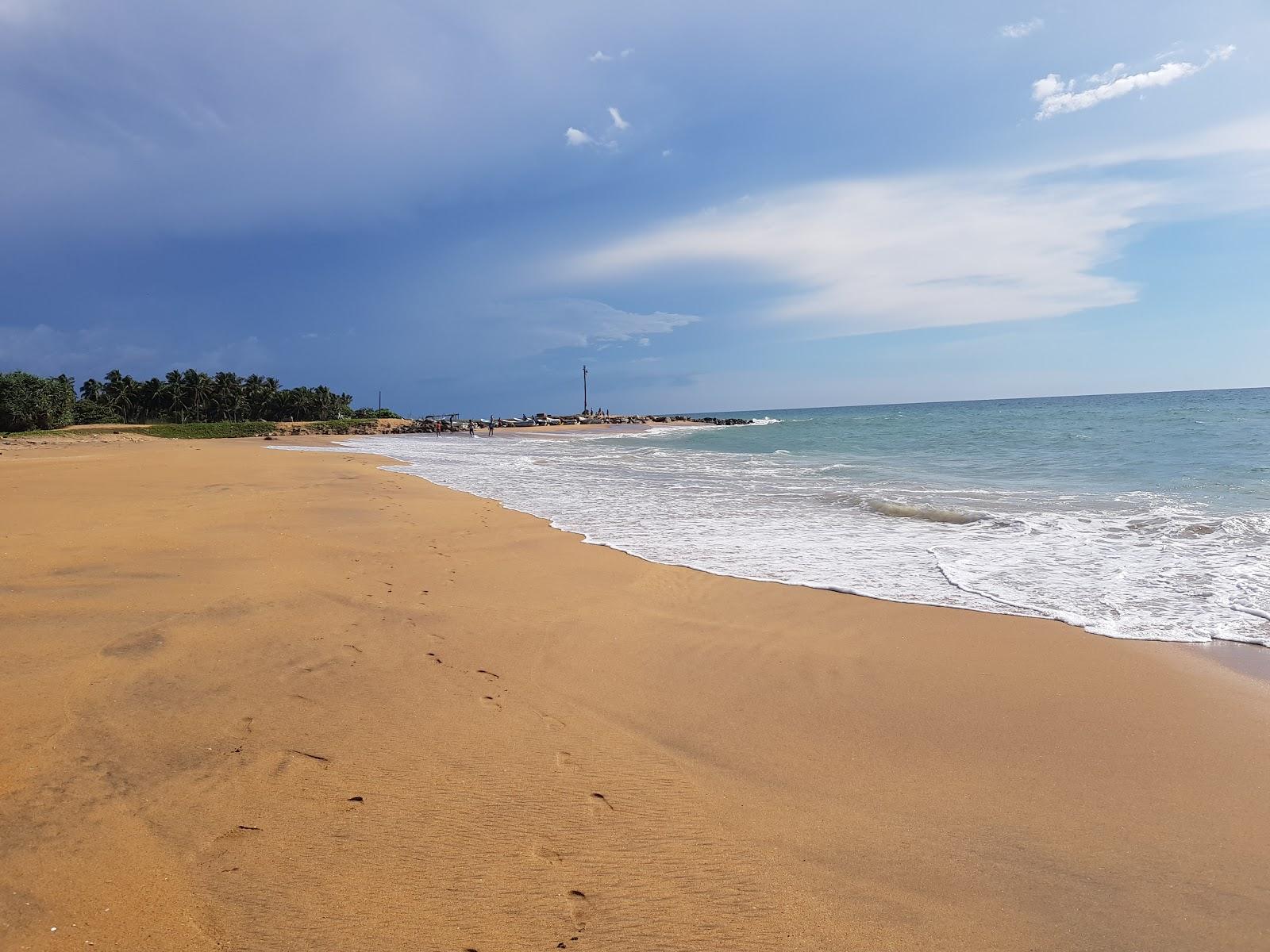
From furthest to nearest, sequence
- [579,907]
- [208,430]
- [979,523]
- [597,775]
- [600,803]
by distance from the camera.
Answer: [208,430] < [979,523] < [597,775] < [600,803] < [579,907]

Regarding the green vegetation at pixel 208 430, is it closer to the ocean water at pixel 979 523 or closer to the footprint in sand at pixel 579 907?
the ocean water at pixel 979 523

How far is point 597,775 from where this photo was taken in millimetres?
3225

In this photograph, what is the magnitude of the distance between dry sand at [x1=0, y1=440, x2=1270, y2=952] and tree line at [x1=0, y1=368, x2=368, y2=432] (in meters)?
53.6

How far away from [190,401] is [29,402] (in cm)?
2392

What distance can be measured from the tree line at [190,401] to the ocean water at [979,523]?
4799 centimetres

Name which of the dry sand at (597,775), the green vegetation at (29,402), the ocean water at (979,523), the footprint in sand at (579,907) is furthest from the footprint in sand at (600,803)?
the green vegetation at (29,402)

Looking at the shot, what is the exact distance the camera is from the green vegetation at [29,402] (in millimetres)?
40562

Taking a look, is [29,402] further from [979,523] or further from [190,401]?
[979,523]

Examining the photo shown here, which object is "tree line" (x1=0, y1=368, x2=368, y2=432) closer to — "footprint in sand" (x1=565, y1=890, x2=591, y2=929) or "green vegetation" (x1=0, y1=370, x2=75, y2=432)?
"green vegetation" (x1=0, y1=370, x2=75, y2=432)

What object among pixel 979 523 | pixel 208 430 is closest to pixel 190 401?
pixel 208 430

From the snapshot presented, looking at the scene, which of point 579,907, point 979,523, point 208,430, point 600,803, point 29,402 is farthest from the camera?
point 208,430

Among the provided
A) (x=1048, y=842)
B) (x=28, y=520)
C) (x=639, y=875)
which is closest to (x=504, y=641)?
(x=639, y=875)

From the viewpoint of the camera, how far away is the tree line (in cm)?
5358

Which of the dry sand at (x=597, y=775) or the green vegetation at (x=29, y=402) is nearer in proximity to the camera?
the dry sand at (x=597, y=775)
